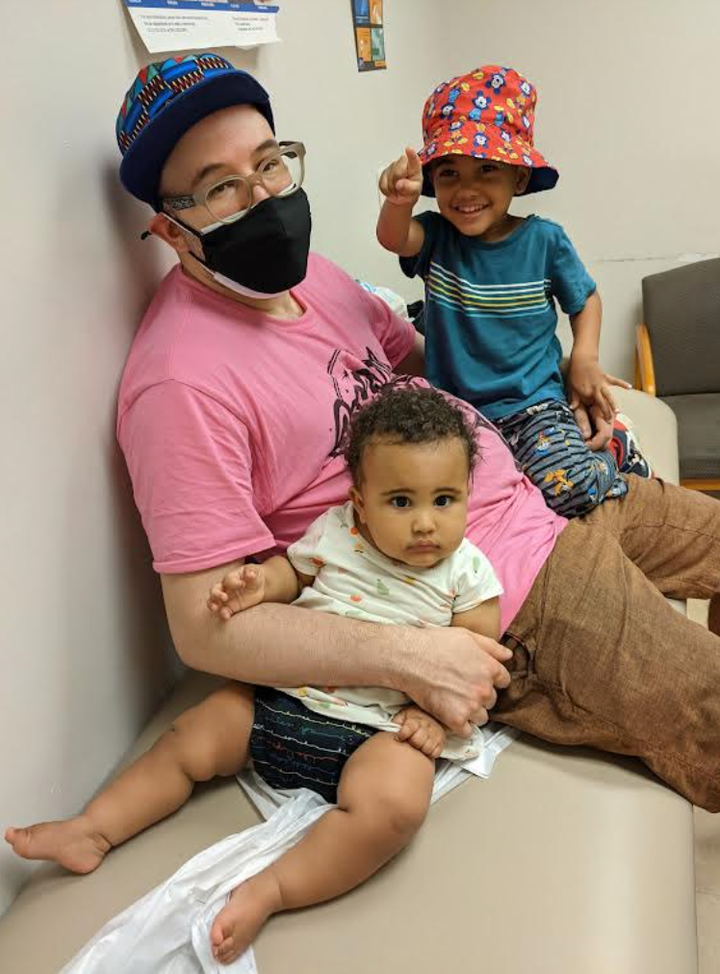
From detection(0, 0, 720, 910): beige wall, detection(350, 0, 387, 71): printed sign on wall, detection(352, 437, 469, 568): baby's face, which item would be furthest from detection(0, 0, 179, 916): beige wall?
detection(350, 0, 387, 71): printed sign on wall

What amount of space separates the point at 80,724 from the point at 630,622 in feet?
2.94

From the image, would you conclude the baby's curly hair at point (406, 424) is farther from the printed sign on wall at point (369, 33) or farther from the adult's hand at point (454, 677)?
the printed sign on wall at point (369, 33)

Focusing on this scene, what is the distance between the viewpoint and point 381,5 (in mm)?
2377

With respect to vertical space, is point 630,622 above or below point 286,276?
below

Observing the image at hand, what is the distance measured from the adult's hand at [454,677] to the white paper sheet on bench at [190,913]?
0.22m

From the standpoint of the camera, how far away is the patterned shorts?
1.14 meters

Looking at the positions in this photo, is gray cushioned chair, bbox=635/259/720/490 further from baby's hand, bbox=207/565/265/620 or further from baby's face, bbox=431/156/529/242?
baby's hand, bbox=207/565/265/620

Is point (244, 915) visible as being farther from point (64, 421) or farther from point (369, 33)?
point (369, 33)

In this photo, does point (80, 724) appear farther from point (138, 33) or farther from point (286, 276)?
point (138, 33)

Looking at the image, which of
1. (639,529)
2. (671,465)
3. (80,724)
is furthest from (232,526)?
(671,465)

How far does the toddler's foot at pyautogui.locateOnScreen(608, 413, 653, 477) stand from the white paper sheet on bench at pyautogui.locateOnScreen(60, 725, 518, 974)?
1.07 meters

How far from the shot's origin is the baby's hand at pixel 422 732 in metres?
1.13

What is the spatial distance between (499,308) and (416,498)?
74 centimetres

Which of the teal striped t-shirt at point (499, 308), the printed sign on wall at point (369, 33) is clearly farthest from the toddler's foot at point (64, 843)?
the printed sign on wall at point (369, 33)
